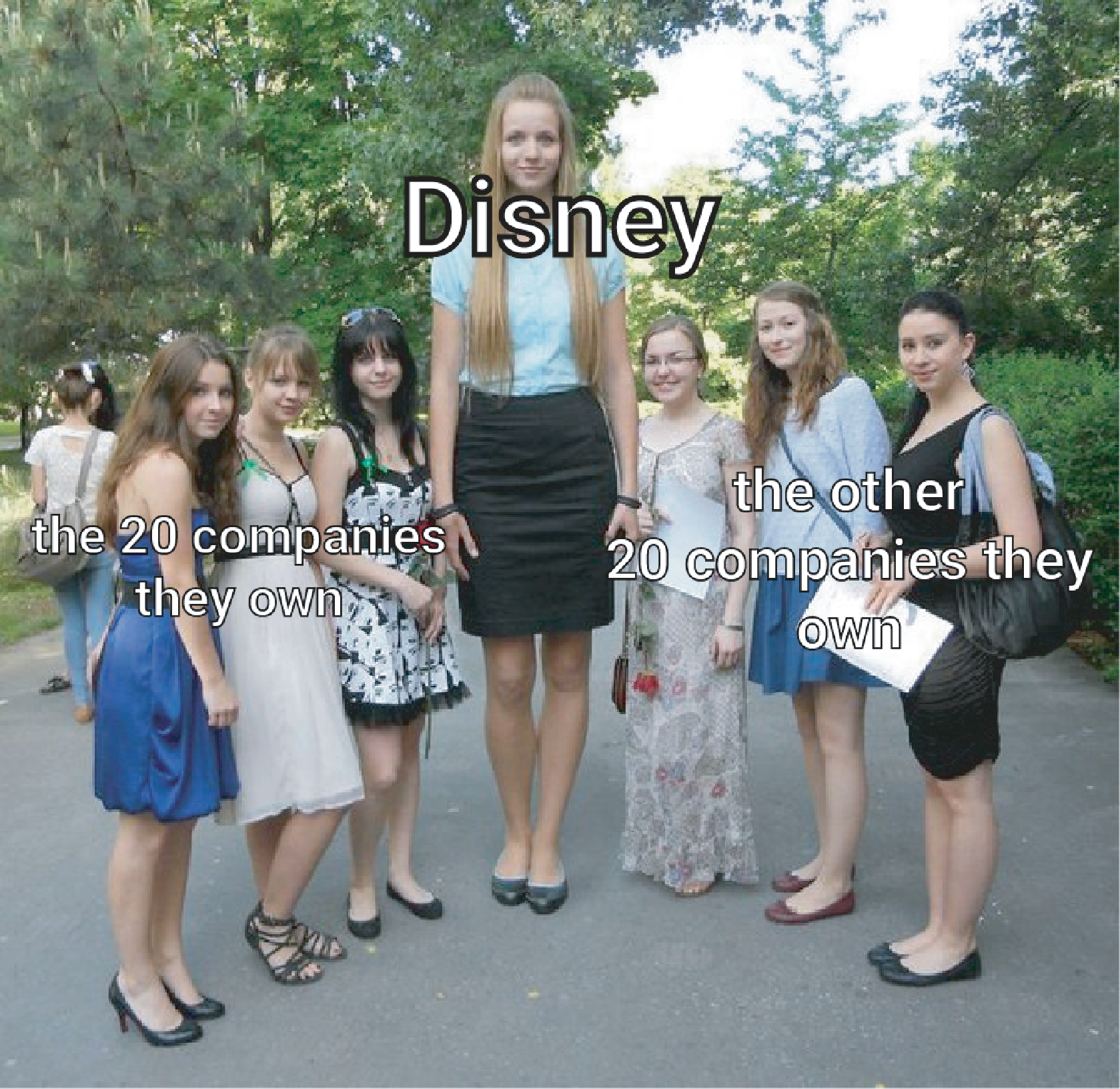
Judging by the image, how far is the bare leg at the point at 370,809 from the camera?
343 centimetres

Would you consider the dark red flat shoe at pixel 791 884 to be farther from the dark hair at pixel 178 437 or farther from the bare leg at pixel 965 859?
the dark hair at pixel 178 437

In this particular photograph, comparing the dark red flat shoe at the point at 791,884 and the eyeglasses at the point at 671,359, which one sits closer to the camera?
the eyeglasses at the point at 671,359

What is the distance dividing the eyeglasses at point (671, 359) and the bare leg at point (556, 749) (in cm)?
92

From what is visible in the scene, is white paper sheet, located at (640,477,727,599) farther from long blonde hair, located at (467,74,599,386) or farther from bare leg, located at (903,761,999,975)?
bare leg, located at (903,761,999,975)

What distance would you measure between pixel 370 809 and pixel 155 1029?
33.8 inches

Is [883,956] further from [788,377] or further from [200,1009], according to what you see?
[200,1009]

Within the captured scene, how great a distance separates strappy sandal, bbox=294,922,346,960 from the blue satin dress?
71cm

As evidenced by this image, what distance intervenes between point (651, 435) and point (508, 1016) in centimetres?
187

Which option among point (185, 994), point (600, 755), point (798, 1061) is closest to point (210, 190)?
point (600, 755)

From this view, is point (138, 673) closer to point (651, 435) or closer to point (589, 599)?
point (589, 599)

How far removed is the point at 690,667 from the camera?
3.71 m

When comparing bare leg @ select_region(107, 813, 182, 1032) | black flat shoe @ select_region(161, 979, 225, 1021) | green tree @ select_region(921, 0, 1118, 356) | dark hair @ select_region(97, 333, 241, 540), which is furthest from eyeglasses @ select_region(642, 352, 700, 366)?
green tree @ select_region(921, 0, 1118, 356)

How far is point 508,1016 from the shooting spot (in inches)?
121

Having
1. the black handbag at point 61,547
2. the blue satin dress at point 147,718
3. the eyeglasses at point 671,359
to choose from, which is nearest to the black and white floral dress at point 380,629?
the blue satin dress at point 147,718
